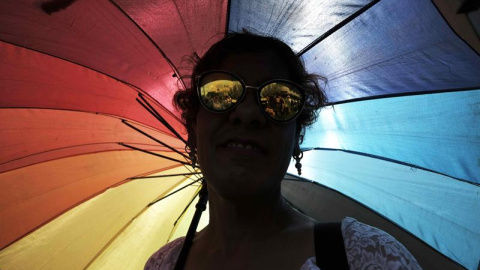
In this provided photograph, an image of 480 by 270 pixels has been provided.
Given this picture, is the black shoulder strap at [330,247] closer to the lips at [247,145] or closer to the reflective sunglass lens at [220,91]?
the lips at [247,145]

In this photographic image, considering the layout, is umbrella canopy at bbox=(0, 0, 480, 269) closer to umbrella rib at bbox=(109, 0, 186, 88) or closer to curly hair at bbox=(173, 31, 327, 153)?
umbrella rib at bbox=(109, 0, 186, 88)

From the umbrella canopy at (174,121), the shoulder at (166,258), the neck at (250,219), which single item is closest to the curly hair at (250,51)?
the umbrella canopy at (174,121)

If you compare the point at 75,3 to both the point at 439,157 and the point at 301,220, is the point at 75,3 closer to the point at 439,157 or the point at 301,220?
the point at 301,220

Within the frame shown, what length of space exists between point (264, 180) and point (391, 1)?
3.89 feet

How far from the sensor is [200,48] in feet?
7.11

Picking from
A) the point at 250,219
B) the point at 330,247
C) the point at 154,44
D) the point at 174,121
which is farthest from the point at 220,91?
the point at 174,121

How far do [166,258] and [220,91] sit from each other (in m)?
0.96

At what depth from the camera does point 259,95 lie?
4.71ft

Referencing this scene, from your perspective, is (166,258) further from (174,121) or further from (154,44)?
(154,44)

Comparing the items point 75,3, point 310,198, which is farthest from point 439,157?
point 75,3

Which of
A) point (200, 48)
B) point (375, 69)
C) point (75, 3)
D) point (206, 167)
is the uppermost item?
point (75, 3)

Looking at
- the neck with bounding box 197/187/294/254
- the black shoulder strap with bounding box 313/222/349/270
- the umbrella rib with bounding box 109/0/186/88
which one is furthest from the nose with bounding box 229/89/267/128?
the umbrella rib with bounding box 109/0/186/88

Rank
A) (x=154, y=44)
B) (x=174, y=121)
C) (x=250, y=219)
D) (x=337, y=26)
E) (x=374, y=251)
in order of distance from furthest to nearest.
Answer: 1. (x=174, y=121)
2. (x=154, y=44)
3. (x=337, y=26)
4. (x=250, y=219)
5. (x=374, y=251)

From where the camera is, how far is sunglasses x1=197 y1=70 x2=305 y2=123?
1.42m
